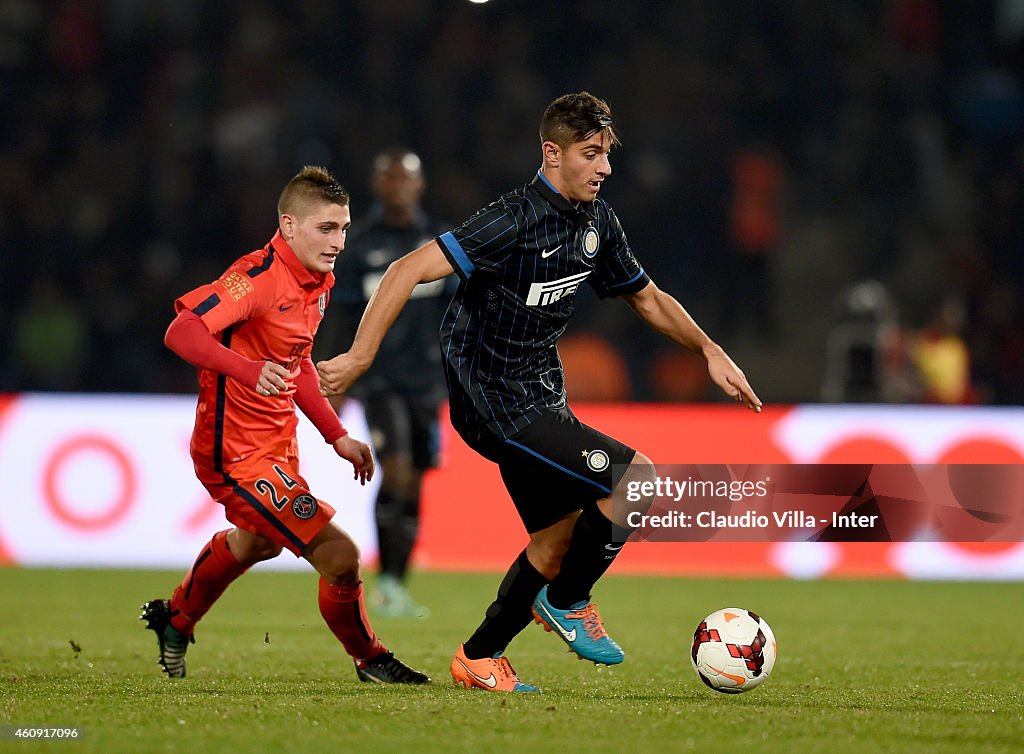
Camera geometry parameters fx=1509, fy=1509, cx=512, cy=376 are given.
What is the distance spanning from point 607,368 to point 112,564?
4.48 meters

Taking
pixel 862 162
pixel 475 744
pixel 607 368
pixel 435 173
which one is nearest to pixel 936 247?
pixel 862 162

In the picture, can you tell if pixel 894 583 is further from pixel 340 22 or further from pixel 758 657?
pixel 340 22

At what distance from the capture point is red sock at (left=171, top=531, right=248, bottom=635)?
16.7 feet

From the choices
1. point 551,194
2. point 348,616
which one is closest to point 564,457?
point 551,194

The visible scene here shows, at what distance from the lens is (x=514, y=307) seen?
4.68m

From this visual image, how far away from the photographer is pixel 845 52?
46.1 feet

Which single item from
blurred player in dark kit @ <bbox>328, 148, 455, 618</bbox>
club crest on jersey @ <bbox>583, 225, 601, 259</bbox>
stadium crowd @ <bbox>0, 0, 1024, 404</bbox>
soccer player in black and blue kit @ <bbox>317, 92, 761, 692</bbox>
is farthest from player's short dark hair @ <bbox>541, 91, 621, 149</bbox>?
stadium crowd @ <bbox>0, 0, 1024, 404</bbox>

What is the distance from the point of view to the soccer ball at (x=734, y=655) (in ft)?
15.5

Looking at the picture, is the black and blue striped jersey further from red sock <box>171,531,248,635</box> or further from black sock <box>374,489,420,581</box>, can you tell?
black sock <box>374,489,420,581</box>

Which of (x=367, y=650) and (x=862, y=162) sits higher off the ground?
(x=862, y=162)

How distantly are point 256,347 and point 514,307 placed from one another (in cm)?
86

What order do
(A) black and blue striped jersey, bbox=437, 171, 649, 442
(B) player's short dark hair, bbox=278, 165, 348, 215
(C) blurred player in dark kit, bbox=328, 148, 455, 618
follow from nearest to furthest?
(A) black and blue striped jersey, bbox=437, 171, 649, 442 → (B) player's short dark hair, bbox=278, 165, 348, 215 → (C) blurred player in dark kit, bbox=328, 148, 455, 618

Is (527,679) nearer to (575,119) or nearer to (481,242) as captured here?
(481,242)

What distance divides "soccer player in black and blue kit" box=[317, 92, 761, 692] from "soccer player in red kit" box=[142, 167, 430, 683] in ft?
1.33
